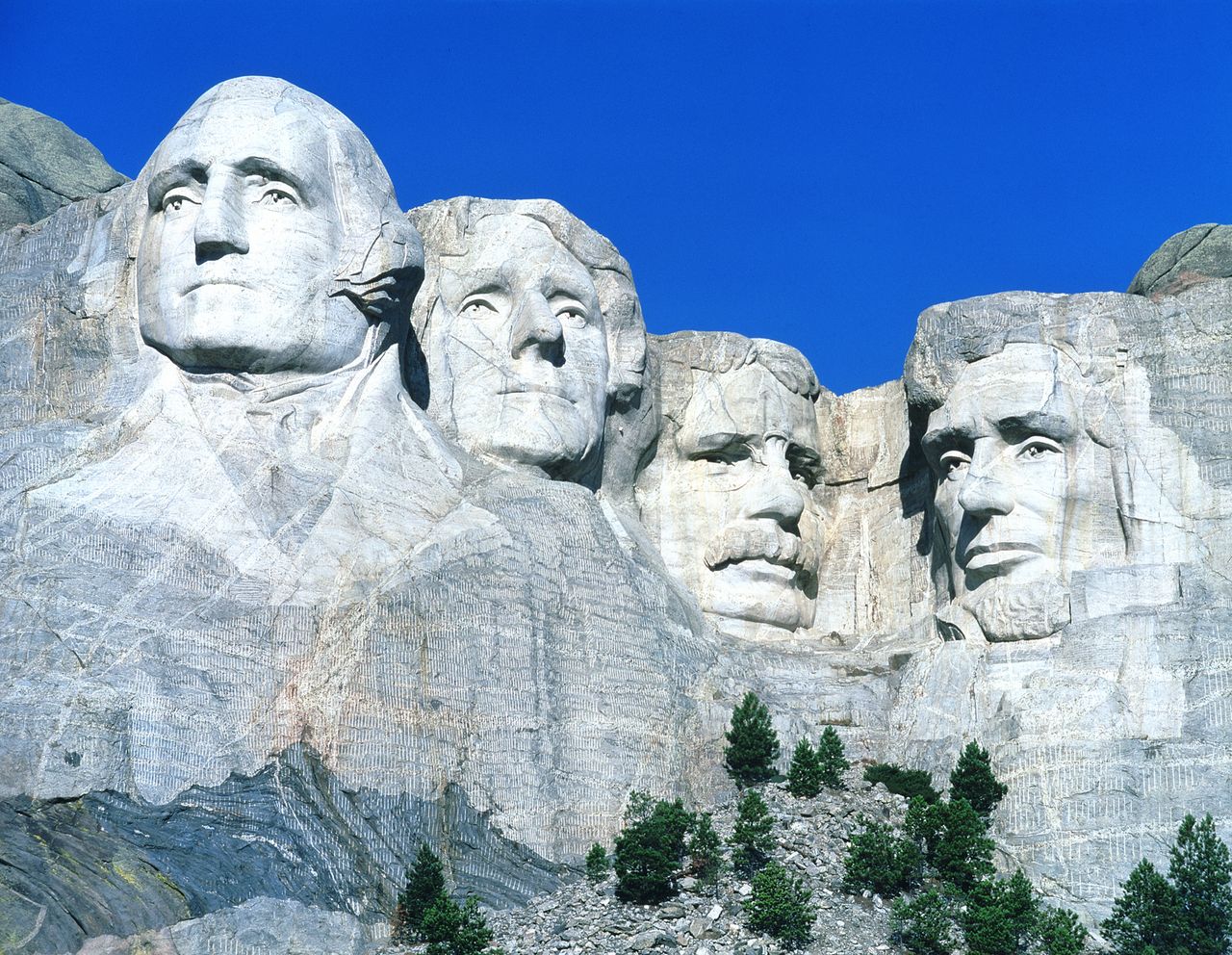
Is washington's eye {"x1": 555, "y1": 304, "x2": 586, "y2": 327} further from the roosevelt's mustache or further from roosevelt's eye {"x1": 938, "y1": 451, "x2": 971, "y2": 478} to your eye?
roosevelt's eye {"x1": 938, "y1": 451, "x2": 971, "y2": 478}

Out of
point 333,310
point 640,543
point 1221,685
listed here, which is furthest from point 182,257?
point 1221,685

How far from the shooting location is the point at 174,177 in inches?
984

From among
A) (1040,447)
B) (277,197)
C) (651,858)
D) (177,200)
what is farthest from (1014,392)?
(177,200)

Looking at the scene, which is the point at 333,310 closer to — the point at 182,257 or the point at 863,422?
the point at 182,257

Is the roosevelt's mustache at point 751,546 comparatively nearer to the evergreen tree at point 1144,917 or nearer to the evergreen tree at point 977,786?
the evergreen tree at point 977,786

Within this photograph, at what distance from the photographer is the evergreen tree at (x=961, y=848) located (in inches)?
920

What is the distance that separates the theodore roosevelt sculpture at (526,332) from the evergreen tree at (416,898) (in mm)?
4598

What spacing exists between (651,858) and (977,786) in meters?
3.24

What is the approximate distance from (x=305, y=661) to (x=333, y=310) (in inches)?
128

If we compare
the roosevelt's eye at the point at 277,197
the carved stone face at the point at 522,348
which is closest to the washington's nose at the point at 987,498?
the carved stone face at the point at 522,348

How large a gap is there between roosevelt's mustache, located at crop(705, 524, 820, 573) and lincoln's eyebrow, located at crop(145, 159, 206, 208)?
597cm

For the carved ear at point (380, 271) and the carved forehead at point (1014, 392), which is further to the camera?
the carved forehead at point (1014, 392)

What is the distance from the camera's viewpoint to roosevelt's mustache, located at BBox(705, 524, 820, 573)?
1081 inches

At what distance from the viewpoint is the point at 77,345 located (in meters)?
25.5
